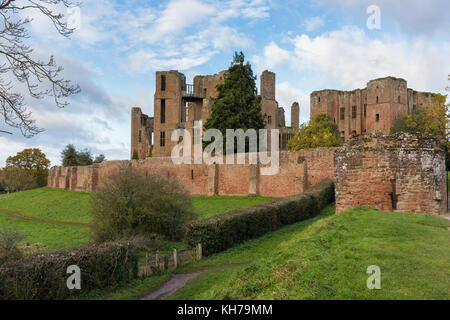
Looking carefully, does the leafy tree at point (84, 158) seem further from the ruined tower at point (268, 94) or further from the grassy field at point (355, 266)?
the grassy field at point (355, 266)

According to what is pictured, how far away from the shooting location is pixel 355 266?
19.9 feet

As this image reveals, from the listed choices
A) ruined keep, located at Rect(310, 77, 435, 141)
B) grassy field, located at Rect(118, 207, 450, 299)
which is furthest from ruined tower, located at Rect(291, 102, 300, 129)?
grassy field, located at Rect(118, 207, 450, 299)

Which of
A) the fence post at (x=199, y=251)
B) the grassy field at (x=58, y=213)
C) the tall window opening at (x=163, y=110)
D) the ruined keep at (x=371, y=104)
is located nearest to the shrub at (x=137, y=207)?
the grassy field at (x=58, y=213)

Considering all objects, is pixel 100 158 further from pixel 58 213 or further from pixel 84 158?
pixel 58 213

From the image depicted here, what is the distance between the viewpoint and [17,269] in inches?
310

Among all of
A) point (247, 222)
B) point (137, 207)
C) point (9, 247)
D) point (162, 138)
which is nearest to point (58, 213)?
point (162, 138)

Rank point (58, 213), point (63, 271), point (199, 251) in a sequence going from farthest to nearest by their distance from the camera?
point (58, 213)
point (199, 251)
point (63, 271)

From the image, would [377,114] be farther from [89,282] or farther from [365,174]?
[89,282]

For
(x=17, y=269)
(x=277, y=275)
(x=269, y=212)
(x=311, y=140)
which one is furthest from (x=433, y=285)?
(x=311, y=140)

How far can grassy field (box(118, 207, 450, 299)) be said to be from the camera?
17.5 feet

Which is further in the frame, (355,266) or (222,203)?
(222,203)

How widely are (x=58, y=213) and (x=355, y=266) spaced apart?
34.3 metres

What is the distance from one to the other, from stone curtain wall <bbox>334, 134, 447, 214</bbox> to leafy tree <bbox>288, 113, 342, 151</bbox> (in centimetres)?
2540
